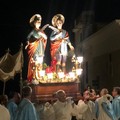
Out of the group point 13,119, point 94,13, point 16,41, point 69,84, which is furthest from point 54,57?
point 94,13

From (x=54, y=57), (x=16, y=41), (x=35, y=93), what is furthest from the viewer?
(x=16, y=41)

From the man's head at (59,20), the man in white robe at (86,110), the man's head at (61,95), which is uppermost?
the man's head at (59,20)

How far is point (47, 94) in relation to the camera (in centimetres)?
1014

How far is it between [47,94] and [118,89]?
2.41 m

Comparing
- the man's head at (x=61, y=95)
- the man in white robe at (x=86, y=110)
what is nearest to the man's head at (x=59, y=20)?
the man in white robe at (x=86, y=110)

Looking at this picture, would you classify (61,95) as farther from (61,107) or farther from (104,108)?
(104,108)

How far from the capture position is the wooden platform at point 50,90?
1002cm

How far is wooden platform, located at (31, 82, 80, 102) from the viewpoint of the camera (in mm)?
10025

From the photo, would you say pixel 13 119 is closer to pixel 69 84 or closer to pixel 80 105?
pixel 80 105

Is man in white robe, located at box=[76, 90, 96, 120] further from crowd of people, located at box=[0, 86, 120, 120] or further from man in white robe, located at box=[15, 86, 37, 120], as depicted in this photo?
man in white robe, located at box=[15, 86, 37, 120]

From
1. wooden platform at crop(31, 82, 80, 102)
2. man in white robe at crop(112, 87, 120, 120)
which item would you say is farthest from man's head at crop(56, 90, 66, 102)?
wooden platform at crop(31, 82, 80, 102)

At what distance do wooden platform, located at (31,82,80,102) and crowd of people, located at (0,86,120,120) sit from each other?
70 cm

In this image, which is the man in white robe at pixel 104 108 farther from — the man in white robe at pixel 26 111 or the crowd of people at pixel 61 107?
the man in white robe at pixel 26 111

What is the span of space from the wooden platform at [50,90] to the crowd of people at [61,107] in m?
0.70
